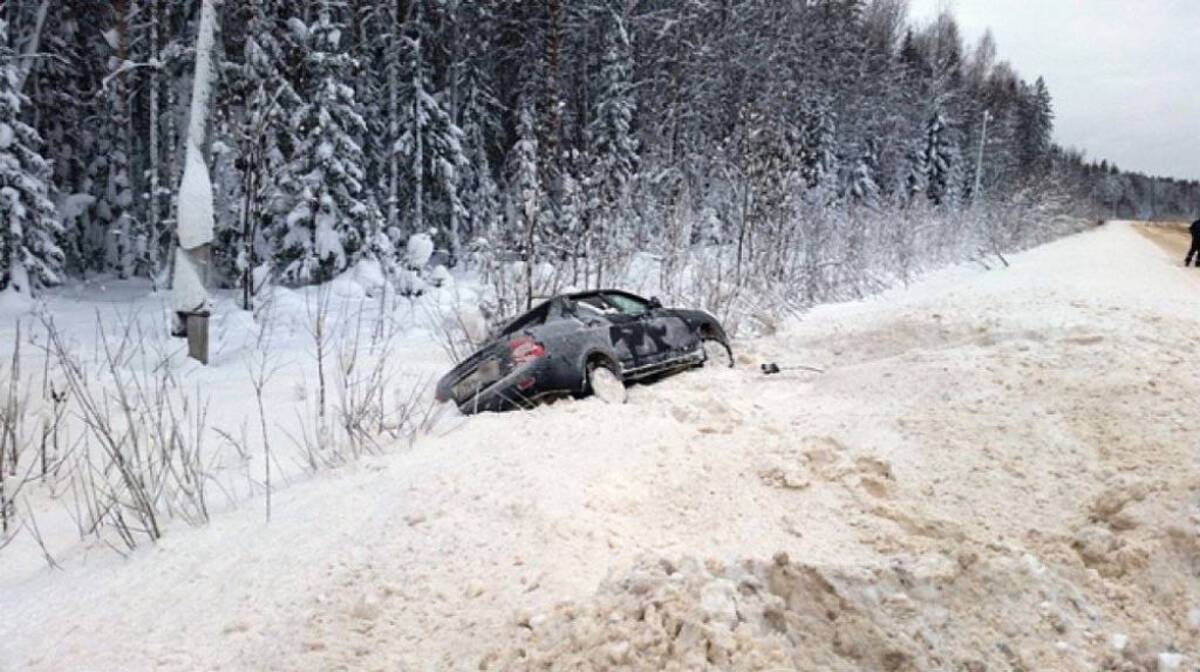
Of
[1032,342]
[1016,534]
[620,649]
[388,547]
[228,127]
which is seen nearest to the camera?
[620,649]

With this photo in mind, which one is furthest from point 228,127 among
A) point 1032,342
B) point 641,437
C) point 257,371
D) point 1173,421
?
point 1173,421

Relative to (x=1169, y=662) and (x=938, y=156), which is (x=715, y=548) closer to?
(x=1169, y=662)

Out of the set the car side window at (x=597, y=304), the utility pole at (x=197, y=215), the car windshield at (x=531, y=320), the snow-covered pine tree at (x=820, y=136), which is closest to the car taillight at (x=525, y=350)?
the car windshield at (x=531, y=320)

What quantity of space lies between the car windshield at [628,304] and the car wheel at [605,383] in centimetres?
98

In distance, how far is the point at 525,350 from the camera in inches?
234

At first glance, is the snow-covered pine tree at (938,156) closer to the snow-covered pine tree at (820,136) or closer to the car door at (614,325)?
the snow-covered pine tree at (820,136)

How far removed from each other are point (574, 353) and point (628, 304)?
1.58 m

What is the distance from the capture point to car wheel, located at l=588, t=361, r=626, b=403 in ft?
20.2

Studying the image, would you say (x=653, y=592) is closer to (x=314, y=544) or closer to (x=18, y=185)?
(x=314, y=544)

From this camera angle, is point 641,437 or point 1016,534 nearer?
point 1016,534

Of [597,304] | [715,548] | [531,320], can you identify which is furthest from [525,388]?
[715,548]

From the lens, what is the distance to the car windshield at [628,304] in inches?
287

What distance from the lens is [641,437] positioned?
4.80 metres

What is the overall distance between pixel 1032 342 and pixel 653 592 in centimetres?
570
